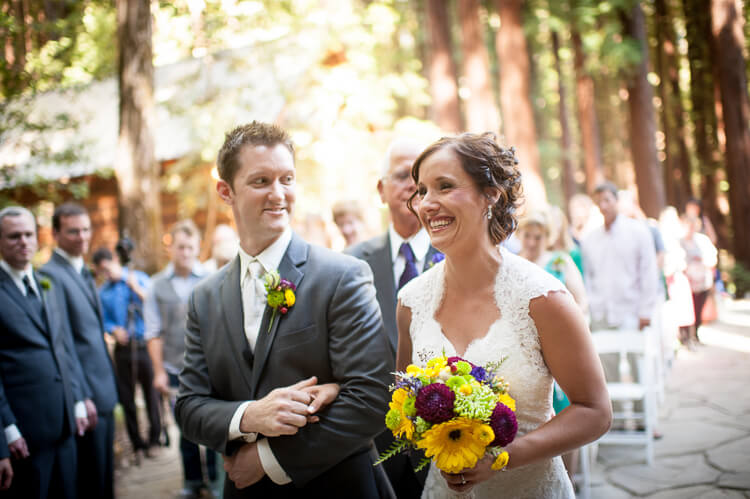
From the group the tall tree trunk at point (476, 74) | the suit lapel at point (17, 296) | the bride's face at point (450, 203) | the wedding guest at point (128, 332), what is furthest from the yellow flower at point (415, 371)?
the tall tree trunk at point (476, 74)

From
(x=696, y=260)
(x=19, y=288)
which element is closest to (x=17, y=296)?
(x=19, y=288)

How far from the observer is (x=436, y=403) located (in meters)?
1.76

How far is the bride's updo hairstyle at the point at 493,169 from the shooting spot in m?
2.16

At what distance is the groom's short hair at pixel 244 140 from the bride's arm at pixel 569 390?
1.30 meters

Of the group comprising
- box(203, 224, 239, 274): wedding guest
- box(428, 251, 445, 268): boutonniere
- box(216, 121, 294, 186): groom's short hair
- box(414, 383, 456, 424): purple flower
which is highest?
Answer: box(216, 121, 294, 186): groom's short hair

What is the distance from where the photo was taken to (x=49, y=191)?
802cm

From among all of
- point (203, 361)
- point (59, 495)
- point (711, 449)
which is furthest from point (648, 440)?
point (59, 495)

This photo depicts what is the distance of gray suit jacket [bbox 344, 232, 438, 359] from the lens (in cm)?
312

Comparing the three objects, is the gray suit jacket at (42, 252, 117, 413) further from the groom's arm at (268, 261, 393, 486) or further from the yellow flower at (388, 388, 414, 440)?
the yellow flower at (388, 388, 414, 440)

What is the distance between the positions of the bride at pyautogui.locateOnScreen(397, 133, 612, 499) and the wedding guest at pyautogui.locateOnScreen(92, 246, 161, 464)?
217 inches

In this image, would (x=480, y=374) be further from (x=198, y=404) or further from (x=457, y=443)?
(x=198, y=404)

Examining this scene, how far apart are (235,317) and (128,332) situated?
5081 millimetres

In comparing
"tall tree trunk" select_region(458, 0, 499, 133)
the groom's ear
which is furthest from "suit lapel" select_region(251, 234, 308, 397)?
"tall tree trunk" select_region(458, 0, 499, 133)

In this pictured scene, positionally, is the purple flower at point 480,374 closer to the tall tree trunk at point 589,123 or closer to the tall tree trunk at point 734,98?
the tall tree trunk at point 734,98
